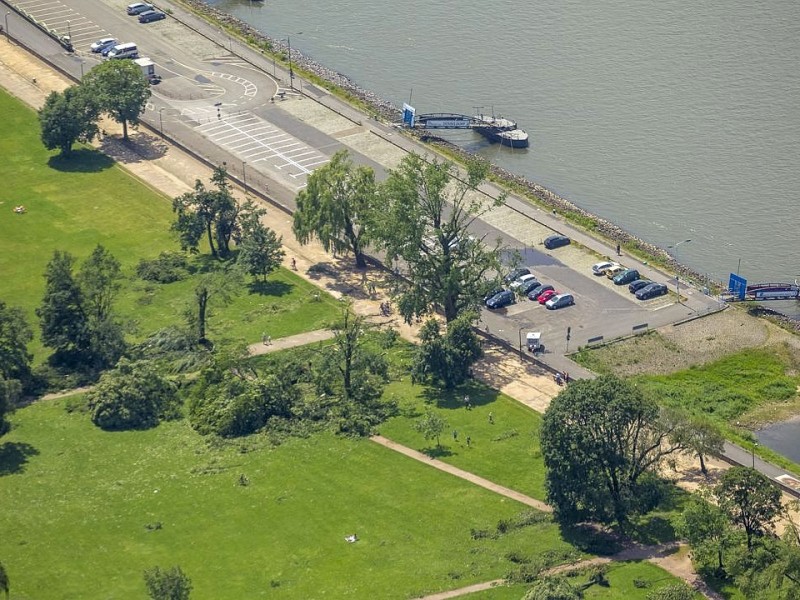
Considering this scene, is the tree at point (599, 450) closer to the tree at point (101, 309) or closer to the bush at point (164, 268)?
the tree at point (101, 309)

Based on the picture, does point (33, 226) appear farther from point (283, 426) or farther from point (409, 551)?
point (409, 551)

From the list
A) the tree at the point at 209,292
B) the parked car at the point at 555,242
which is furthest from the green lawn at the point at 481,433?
the parked car at the point at 555,242

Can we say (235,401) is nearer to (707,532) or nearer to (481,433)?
(481,433)

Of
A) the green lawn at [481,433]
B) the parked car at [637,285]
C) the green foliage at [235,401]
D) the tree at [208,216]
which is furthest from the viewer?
the tree at [208,216]

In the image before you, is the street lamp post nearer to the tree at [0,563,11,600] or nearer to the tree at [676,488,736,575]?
the tree at [676,488,736,575]

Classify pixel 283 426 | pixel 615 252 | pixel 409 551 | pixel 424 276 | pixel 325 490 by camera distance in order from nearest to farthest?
pixel 409 551 → pixel 325 490 → pixel 283 426 → pixel 424 276 → pixel 615 252

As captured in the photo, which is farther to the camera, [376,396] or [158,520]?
[376,396]

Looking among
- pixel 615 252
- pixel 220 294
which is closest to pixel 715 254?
pixel 615 252

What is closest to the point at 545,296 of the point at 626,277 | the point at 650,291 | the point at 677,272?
the point at 626,277
